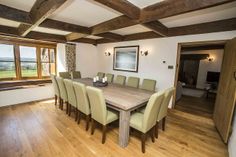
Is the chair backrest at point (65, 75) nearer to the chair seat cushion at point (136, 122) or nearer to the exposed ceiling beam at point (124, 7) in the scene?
the chair seat cushion at point (136, 122)

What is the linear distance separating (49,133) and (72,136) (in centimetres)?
48

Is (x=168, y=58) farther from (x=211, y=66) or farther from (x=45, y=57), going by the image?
(x=211, y=66)

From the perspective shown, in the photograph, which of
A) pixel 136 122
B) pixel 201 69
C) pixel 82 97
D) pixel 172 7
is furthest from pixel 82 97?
pixel 201 69

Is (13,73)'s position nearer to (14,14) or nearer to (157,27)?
(14,14)

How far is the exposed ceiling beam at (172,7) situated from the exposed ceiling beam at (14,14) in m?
2.21

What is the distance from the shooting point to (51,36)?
4227 millimetres

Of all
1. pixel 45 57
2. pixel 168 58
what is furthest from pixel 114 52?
pixel 45 57

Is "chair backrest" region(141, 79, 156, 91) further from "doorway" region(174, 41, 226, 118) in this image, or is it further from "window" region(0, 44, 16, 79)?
"window" region(0, 44, 16, 79)

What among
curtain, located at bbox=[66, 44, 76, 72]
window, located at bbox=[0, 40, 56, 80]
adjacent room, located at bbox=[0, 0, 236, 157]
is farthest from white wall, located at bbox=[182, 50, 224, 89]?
window, located at bbox=[0, 40, 56, 80]

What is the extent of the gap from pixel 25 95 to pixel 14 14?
2.75 meters

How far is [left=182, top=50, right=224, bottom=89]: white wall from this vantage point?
6.62 metres

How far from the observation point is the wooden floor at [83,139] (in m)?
2.00

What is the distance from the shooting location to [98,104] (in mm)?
2102

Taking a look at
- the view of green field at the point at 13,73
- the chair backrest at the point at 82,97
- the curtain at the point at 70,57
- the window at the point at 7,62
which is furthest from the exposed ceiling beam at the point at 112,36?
the window at the point at 7,62
